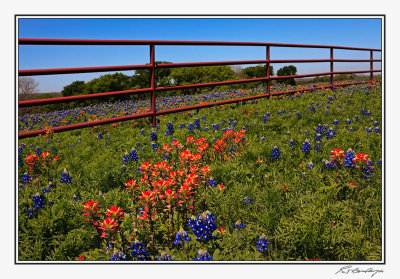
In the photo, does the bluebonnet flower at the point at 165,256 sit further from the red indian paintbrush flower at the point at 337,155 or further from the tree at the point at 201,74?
the tree at the point at 201,74

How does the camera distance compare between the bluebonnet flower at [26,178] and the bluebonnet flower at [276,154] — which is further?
the bluebonnet flower at [276,154]

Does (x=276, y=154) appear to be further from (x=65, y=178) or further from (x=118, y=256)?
(x=65, y=178)

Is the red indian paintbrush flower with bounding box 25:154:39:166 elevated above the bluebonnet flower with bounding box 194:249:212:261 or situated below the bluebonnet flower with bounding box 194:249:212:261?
above

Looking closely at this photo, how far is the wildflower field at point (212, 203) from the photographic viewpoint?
179 centimetres

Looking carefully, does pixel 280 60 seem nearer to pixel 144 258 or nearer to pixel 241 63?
pixel 241 63

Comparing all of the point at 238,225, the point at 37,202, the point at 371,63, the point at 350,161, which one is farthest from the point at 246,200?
the point at 371,63

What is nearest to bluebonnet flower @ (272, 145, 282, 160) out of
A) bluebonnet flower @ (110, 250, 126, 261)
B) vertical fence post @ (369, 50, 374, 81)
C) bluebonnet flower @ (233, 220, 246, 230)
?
bluebonnet flower @ (233, 220, 246, 230)

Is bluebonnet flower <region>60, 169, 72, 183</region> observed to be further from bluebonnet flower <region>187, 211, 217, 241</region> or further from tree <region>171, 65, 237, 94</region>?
tree <region>171, 65, 237, 94</region>

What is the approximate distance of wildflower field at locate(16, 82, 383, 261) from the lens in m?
1.79

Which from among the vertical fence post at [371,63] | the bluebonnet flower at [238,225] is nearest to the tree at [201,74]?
the vertical fence post at [371,63]

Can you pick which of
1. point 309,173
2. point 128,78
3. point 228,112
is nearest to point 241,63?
point 228,112

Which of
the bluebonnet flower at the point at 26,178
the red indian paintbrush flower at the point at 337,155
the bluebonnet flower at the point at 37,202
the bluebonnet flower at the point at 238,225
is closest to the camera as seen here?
the bluebonnet flower at the point at 238,225

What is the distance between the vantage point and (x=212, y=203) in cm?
227

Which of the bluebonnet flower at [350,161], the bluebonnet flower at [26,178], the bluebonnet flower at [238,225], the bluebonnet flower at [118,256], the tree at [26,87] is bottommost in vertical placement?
the bluebonnet flower at [118,256]
